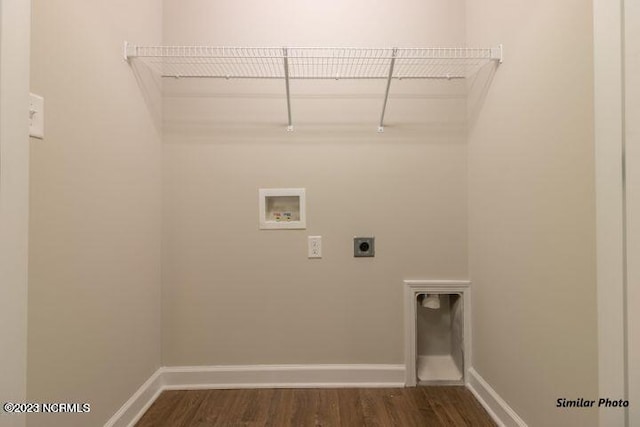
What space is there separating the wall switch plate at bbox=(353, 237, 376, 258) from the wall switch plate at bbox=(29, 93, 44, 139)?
1.47m

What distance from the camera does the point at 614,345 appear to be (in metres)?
0.89

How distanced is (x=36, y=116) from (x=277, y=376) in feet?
5.46

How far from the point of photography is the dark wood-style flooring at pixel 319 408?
1.53 metres

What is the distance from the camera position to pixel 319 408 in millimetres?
1624

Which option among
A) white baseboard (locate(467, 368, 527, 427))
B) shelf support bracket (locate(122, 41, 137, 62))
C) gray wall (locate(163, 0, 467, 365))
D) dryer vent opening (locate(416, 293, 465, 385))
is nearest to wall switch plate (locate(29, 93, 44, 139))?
shelf support bracket (locate(122, 41, 137, 62))

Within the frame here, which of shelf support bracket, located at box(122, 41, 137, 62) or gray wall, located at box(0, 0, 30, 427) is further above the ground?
shelf support bracket, located at box(122, 41, 137, 62)

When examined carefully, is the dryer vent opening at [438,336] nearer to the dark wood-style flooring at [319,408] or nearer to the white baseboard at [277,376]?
the dark wood-style flooring at [319,408]

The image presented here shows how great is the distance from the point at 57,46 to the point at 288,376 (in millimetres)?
1864

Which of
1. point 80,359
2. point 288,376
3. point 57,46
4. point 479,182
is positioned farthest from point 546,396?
point 57,46

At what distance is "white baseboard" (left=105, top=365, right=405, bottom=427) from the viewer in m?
→ 1.82

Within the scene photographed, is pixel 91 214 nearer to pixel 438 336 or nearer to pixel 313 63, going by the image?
pixel 313 63

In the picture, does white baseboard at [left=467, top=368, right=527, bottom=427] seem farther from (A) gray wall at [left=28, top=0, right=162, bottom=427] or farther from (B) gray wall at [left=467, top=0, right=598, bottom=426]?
(A) gray wall at [left=28, top=0, right=162, bottom=427]

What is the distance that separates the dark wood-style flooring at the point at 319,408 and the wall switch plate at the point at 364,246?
2.57 ft

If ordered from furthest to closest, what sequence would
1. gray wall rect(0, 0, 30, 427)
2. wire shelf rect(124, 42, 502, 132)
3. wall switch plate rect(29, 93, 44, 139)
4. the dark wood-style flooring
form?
wire shelf rect(124, 42, 502, 132)
the dark wood-style flooring
wall switch plate rect(29, 93, 44, 139)
gray wall rect(0, 0, 30, 427)
